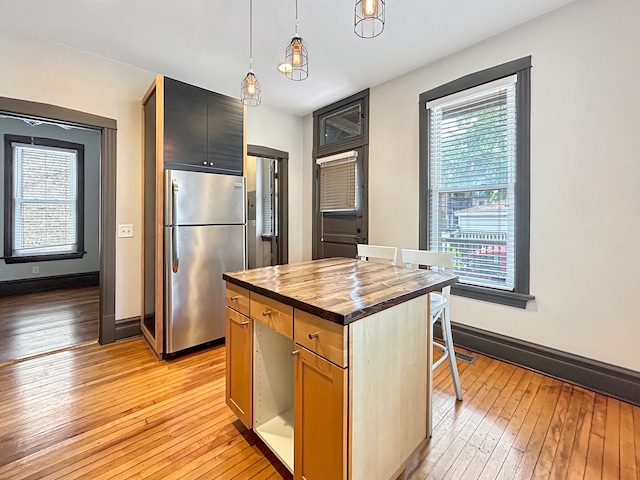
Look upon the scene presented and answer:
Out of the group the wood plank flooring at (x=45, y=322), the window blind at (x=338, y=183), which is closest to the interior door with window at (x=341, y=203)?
the window blind at (x=338, y=183)

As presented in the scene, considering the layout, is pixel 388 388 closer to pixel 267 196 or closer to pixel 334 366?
pixel 334 366

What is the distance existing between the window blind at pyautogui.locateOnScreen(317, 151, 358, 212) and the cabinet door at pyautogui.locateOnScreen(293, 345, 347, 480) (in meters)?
2.79

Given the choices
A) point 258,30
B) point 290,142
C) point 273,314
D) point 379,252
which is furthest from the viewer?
point 290,142

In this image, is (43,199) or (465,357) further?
(43,199)

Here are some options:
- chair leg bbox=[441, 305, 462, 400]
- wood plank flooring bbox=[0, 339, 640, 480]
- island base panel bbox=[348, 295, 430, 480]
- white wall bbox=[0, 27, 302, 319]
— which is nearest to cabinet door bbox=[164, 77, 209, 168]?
white wall bbox=[0, 27, 302, 319]

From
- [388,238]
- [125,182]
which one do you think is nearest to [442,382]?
[388,238]

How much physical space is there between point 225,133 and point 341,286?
88.0 inches

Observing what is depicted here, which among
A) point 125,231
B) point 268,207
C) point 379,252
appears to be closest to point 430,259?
point 379,252

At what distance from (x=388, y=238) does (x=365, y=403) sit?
8.20 feet

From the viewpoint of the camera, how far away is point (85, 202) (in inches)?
205

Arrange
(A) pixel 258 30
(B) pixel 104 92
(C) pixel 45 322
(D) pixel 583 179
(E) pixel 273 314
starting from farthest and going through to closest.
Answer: (C) pixel 45 322 < (B) pixel 104 92 < (A) pixel 258 30 < (D) pixel 583 179 < (E) pixel 273 314

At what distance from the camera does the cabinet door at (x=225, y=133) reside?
287 centimetres

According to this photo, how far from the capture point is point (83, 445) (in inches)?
63.6

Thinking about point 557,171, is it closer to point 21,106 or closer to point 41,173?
point 21,106
